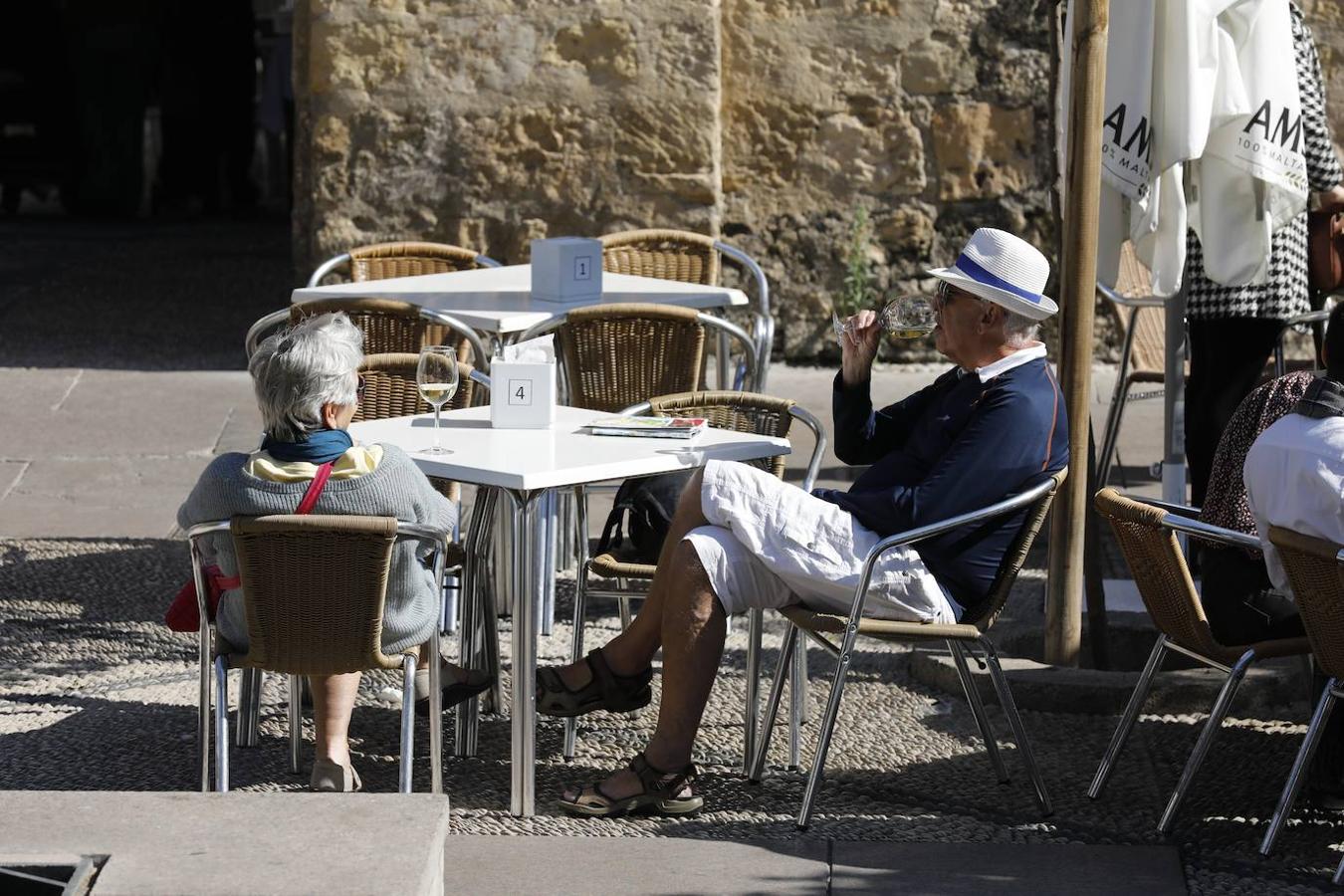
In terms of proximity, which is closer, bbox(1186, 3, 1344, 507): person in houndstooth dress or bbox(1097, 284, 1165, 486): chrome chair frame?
bbox(1186, 3, 1344, 507): person in houndstooth dress

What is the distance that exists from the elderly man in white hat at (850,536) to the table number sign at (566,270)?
193cm

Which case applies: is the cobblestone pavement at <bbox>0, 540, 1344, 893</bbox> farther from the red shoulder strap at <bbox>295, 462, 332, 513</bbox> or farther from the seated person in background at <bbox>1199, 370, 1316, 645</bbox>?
the red shoulder strap at <bbox>295, 462, 332, 513</bbox>

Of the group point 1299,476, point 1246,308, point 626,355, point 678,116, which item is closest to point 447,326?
point 626,355

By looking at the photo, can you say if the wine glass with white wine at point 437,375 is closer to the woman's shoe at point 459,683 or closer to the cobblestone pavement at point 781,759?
the woman's shoe at point 459,683

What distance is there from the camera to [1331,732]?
13.2 feet

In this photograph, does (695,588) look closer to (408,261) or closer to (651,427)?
(651,427)

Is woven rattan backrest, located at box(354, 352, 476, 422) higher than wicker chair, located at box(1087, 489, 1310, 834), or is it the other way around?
woven rattan backrest, located at box(354, 352, 476, 422)

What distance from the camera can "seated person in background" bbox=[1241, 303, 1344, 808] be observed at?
3.67 metres

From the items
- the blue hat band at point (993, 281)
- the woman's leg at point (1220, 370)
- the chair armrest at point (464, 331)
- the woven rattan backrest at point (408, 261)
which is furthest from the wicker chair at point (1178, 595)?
the woven rattan backrest at point (408, 261)

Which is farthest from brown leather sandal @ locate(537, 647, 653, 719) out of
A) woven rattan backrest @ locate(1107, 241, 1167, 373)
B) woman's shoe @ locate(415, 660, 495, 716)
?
woven rattan backrest @ locate(1107, 241, 1167, 373)

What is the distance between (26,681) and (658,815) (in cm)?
174

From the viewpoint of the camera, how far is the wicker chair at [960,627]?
390 cm

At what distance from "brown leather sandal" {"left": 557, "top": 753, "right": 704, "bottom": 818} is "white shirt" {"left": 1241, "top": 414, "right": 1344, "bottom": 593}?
1231 millimetres

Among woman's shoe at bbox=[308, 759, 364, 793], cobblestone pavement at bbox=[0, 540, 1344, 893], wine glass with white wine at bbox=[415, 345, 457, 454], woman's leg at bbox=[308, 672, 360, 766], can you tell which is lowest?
cobblestone pavement at bbox=[0, 540, 1344, 893]
